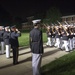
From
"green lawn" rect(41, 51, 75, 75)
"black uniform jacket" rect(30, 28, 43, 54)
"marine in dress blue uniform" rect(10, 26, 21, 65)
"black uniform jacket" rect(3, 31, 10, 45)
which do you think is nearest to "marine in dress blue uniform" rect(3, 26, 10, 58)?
"black uniform jacket" rect(3, 31, 10, 45)

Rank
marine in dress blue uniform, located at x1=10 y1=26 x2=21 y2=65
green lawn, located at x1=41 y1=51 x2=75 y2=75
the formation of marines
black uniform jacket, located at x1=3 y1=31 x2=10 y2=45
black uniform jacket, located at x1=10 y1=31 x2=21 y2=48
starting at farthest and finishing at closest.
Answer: the formation of marines
black uniform jacket, located at x1=3 y1=31 x2=10 y2=45
black uniform jacket, located at x1=10 y1=31 x2=21 y2=48
marine in dress blue uniform, located at x1=10 y1=26 x2=21 y2=65
green lawn, located at x1=41 y1=51 x2=75 y2=75

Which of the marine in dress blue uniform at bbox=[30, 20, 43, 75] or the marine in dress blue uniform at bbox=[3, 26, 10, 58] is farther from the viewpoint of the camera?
the marine in dress blue uniform at bbox=[3, 26, 10, 58]

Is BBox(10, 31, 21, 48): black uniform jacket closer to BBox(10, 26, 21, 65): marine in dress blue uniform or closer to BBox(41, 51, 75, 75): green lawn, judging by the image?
BBox(10, 26, 21, 65): marine in dress blue uniform

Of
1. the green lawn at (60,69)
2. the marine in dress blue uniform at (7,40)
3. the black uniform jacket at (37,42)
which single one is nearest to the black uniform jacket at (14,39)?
the marine in dress blue uniform at (7,40)

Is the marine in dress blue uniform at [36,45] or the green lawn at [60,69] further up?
the marine in dress blue uniform at [36,45]

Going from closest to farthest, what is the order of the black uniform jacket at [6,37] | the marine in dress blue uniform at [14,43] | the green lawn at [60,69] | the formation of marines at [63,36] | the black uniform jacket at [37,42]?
the black uniform jacket at [37,42] < the green lawn at [60,69] < the marine in dress blue uniform at [14,43] < the black uniform jacket at [6,37] < the formation of marines at [63,36]

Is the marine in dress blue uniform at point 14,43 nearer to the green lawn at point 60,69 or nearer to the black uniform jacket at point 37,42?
the green lawn at point 60,69

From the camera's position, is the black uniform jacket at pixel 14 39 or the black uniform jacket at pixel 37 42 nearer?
the black uniform jacket at pixel 37 42

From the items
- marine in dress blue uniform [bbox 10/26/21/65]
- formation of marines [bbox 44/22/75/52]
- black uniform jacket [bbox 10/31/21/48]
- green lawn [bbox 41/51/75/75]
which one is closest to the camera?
green lawn [bbox 41/51/75/75]

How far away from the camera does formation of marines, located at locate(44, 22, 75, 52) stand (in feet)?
55.6

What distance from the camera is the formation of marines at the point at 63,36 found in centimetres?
1695

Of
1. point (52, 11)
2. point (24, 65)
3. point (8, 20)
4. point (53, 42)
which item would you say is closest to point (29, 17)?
point (8, 20)

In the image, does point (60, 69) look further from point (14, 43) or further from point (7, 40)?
point (7, 40)

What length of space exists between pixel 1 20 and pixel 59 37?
9261 centimetres
